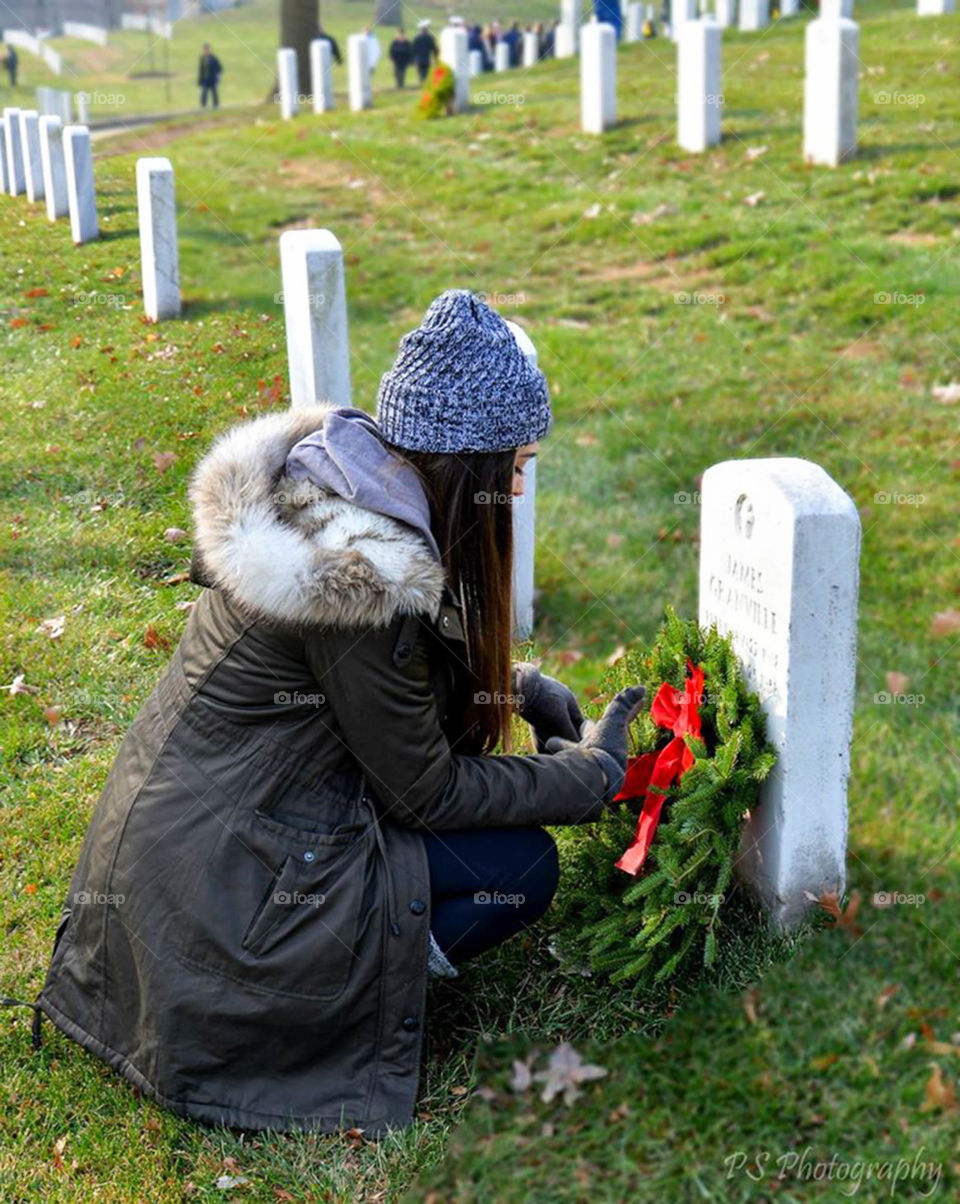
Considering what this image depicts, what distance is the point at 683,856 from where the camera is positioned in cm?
306

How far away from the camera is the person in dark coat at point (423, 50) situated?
16.3 metres

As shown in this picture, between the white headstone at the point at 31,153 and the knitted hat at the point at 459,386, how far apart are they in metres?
2.42

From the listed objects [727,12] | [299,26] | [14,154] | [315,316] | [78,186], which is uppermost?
[727,12]

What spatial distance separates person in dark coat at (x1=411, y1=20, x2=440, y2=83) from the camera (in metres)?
16.3

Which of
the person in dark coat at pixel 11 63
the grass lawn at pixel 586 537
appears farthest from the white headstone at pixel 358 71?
the person in dark coat at pixel 11 63

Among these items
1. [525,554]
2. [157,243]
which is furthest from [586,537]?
[157,243]

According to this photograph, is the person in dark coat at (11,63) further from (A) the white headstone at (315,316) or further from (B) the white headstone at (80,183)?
(A) the white headstone at (315,316)

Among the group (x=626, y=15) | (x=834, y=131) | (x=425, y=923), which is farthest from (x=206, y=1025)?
(x=626, y=15)

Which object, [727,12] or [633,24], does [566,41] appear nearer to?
[727,12]

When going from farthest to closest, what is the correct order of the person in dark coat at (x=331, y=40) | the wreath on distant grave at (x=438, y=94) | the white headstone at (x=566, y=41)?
the white headstone at (x=566, y=41) < the wreath on distant grave at (x=438, y=94) < the person in dark coat at (x=331, y=40)

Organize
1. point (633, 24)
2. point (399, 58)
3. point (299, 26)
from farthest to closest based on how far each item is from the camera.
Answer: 1. point (633, 24)
2. point (399, 58)
3. point (299, 26)

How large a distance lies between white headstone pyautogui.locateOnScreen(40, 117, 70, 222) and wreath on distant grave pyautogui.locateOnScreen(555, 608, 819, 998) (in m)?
2.73

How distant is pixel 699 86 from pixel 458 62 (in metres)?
4.82

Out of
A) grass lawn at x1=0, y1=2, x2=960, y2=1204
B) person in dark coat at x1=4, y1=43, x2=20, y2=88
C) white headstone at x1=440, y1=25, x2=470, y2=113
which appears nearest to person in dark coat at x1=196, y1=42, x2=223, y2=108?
grass lawn at x1=0, y1=2, x2=960, y2=1204
